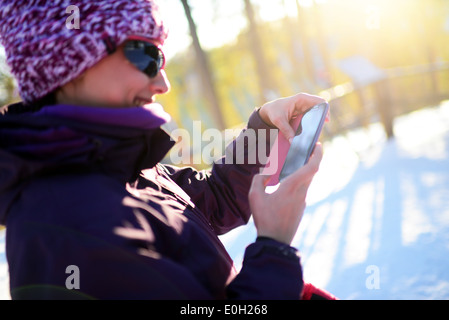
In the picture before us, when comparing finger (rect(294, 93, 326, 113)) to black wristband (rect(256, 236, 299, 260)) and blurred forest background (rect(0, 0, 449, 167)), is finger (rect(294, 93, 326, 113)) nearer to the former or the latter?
black wristband (rect(256, 236, 299, 260))

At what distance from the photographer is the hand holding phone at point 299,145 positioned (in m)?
1.35

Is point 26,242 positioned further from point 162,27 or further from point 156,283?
point 162,27

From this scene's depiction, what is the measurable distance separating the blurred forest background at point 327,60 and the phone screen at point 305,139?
584cm

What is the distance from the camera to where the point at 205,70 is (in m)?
11.2

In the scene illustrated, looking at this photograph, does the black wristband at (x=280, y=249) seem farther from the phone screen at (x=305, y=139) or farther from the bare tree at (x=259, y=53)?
the bare tree at (x=259, y=53)

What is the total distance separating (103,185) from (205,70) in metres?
10.6

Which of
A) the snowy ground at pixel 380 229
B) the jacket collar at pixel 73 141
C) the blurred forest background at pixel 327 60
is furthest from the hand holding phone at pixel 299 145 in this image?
the blurred forest background at pixel 327 60

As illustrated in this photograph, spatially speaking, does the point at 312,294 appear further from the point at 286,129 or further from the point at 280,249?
the point at 286,129

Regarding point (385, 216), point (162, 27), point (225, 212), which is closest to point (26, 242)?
point (162, 27)

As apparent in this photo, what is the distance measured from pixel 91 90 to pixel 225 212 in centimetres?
82

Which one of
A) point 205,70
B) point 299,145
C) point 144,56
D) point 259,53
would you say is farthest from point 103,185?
point 259,53

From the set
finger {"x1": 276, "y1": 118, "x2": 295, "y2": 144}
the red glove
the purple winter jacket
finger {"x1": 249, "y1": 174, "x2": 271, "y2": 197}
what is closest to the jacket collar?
the purple winter jacket

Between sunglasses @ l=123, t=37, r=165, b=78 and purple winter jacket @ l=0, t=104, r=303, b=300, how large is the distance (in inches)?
5.1

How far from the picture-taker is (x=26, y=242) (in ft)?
2.92
